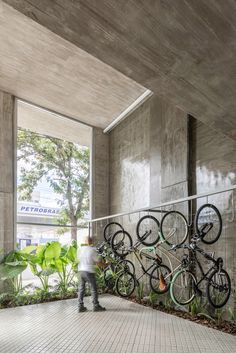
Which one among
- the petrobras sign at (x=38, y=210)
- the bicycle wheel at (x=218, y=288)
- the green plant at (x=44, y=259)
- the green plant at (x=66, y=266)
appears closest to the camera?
the bicycle wheel at (x=218, y=288)

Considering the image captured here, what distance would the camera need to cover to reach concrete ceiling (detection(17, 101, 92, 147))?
8.08 meters

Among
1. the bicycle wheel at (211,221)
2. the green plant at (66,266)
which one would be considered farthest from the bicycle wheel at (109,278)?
the bicycle wheel at (211,221)

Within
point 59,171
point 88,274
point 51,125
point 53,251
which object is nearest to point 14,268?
point 53,251

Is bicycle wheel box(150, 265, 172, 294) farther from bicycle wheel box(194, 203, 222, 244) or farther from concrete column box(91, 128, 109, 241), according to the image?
concrete column box(91, 128, 109, 241)

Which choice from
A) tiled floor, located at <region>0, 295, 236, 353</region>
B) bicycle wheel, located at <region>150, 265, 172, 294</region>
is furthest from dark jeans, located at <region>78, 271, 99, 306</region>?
bicycle wheel, located at <region>150, 265, 172, 294</region>

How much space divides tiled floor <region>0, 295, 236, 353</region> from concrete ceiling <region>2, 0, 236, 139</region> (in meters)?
3.06

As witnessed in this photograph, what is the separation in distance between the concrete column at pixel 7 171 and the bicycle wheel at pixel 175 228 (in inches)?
136

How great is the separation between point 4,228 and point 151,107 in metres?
4.31

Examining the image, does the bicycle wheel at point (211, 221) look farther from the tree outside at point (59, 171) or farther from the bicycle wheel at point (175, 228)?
the tree outside at point (59, 171)

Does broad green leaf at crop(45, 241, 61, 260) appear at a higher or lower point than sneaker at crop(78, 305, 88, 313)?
higher

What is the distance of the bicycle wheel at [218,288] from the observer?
14.7 feet

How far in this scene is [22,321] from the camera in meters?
5.09

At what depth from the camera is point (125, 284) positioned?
659 centimetres

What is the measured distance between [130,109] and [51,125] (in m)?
2.19
